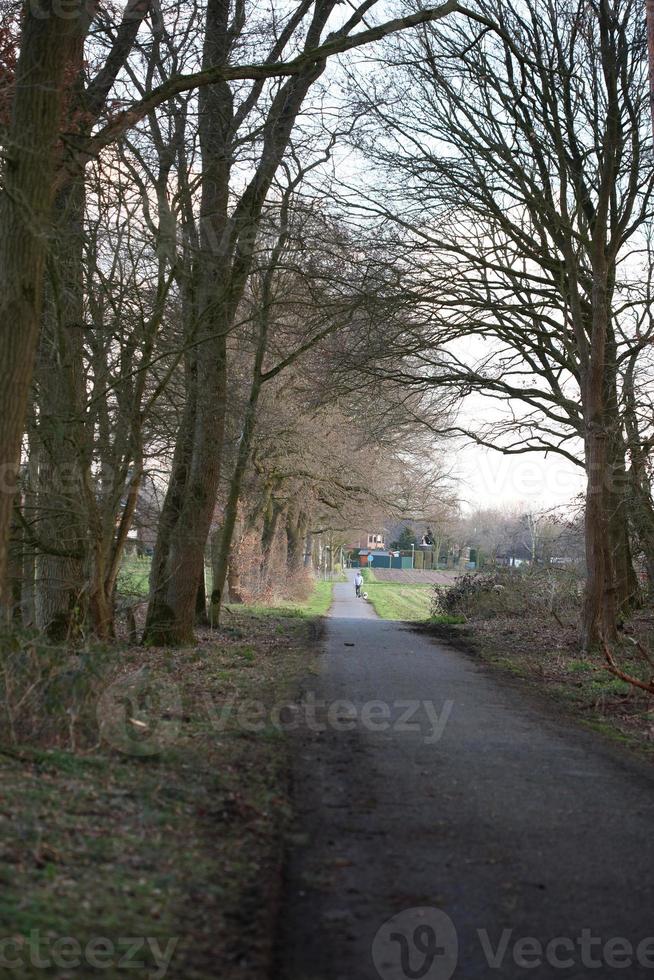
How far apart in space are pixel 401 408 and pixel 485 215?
4514mm

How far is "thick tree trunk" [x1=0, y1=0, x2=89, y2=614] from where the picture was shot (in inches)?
315

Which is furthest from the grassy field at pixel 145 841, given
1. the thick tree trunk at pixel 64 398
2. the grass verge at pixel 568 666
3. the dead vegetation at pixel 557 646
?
the dead vegetation at pixel 557 646

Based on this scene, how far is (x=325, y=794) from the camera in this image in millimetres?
7246

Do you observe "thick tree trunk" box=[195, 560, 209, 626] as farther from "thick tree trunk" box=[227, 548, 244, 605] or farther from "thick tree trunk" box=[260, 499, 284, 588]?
"thick tree trunk" box=[260, 499, 284, 588]

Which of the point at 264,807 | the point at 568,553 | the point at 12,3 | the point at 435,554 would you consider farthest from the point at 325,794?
the point at 435,554

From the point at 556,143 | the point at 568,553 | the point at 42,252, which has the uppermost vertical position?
the point at 556,143

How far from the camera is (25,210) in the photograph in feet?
26.4

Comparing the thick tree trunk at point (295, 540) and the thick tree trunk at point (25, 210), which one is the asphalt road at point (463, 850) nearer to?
the thick tree trunk at point (25, 210)

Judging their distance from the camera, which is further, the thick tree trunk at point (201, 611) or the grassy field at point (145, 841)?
the thick tree trunk at point (201, 611)

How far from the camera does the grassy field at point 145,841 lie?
4246 millimetres

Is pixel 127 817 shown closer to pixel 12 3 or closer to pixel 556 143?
pixel 12 3

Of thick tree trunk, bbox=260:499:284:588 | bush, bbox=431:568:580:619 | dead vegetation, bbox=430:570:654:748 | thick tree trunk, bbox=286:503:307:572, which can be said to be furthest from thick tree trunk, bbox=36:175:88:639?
thick tree trunk, bbox=286:503:307:572

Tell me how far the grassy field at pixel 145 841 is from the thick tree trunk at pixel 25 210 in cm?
208

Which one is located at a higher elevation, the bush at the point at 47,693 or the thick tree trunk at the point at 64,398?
the thick tree trunk at the point at 64,398
